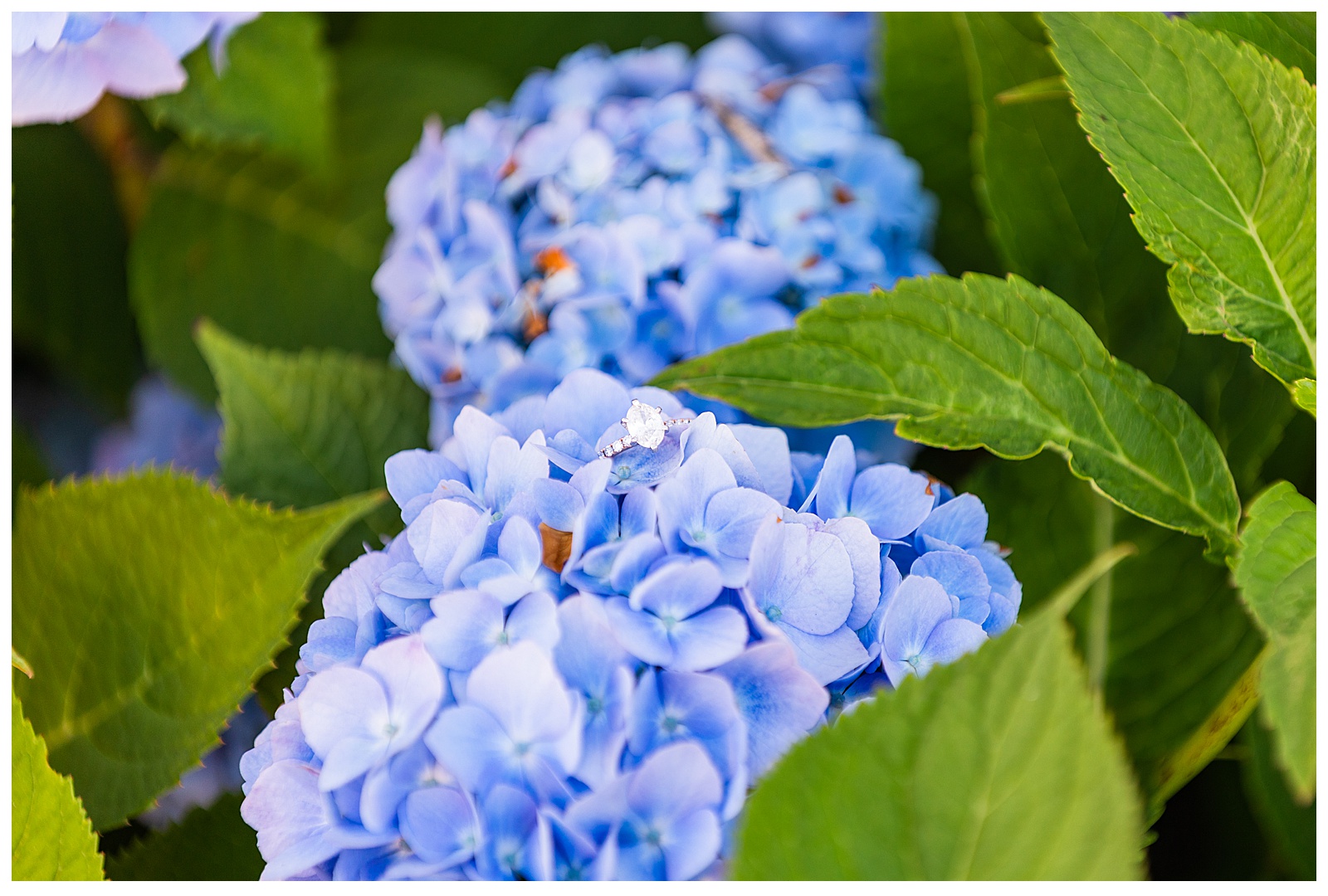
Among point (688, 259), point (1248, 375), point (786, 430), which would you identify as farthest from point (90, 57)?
point (1248, 375)

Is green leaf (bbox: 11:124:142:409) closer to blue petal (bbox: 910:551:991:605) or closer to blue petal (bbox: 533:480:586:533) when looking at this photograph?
blue petal (bbox: 533:480:586:533)

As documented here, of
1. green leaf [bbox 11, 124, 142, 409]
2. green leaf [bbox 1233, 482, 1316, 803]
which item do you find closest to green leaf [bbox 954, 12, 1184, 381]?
green leaf [bbox 1233, 482, 1316, 803]

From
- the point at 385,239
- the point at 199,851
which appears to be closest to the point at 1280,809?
the point at 199,851

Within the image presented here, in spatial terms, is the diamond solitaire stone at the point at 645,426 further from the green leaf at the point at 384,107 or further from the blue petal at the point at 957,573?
the green leaf at the point at 384,107

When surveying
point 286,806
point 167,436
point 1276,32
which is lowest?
point 167,436

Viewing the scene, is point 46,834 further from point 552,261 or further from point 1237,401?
point 1237,401

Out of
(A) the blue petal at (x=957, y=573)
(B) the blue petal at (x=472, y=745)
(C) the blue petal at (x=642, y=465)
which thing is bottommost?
(B) the blue petal at (x=472, y=745)

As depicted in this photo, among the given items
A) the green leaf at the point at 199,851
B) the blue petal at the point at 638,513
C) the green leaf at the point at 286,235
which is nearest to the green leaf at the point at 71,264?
the green leaf at the point at 286,235
